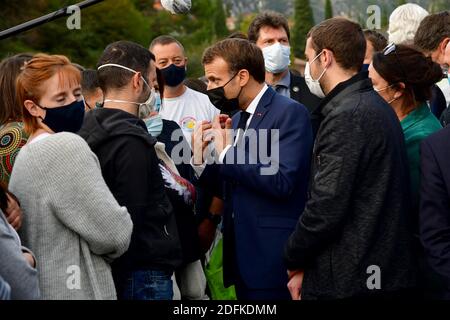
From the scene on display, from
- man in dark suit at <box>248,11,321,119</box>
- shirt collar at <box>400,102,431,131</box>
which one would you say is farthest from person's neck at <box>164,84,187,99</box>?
shirt collar at <box>400,102,431,131</box>

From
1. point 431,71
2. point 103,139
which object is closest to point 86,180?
point 103,139

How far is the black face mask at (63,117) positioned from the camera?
183 inches

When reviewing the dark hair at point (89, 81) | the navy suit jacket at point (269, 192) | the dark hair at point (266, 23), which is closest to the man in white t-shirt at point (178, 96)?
the dark hair at point (266, 23)

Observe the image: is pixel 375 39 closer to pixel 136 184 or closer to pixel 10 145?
pixel 136 184

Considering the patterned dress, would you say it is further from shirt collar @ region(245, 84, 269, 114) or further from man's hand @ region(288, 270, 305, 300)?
man's hand @ region(288, 270, 305, 300)

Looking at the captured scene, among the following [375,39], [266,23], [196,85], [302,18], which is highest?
[266,23]

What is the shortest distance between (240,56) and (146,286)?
1825 millimetres

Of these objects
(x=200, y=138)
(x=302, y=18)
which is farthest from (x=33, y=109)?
(x=302, y=18)

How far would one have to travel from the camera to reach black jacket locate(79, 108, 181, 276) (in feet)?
15.4

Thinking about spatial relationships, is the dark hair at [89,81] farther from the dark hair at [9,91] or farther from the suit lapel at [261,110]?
the suit lapel at [261,110]

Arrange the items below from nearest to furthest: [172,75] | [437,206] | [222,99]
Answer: [437,206]
[222,99]
[172,75]

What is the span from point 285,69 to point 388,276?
10.6 feet

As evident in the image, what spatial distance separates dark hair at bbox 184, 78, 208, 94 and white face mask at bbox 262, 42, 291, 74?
0.86 metres

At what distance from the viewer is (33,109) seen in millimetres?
4656
